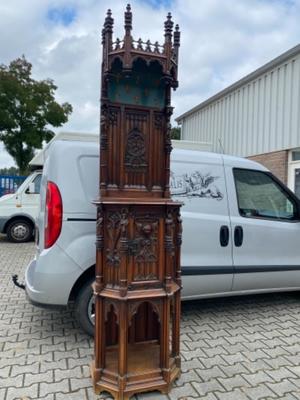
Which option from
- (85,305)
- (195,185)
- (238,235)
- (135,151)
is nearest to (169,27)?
(135,151)

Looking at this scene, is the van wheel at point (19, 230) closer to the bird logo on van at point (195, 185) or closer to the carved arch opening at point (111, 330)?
the bird logo on van at point (195, 185)

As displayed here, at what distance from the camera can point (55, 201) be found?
3.22 metres

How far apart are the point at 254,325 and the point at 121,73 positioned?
2.99 meters

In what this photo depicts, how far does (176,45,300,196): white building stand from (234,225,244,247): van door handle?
3695 mm

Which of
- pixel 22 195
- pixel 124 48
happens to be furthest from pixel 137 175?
pixel 22 195

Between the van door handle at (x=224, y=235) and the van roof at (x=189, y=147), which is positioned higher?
the van roof at (x=189, y=147)

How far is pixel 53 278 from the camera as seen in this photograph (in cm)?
321

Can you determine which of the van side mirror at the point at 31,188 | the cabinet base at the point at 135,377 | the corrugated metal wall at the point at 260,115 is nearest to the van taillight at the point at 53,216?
the cabinet base at the point at 135,377

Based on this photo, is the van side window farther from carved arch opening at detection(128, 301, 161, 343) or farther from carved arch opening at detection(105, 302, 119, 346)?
carved arch opening at detection(105, 302, 119, 346)

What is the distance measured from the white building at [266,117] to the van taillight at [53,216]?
4.77m

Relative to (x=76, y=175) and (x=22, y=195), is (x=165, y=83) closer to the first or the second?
(x=76, y=175)

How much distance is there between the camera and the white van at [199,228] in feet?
10.6

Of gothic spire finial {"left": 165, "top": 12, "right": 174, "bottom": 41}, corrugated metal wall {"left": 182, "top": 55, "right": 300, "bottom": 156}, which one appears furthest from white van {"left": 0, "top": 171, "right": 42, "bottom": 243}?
gothic spire finial {"left": 165, "top": 12, "right": 174, "bottom": 41}

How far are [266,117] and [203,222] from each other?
5.10 meters
